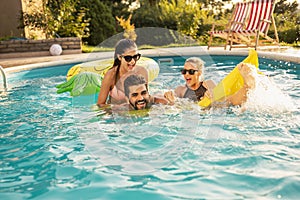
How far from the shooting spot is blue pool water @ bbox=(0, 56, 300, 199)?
223 cm

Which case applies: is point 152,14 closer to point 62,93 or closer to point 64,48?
point 64,48

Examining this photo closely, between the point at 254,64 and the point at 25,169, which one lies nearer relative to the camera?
the point at 25,169

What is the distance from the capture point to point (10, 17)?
37.1ft

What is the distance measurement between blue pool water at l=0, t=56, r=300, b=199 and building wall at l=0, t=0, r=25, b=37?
740cm

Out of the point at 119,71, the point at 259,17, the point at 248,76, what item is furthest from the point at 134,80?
the point at 259,17

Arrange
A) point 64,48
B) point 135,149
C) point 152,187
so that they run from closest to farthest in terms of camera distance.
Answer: point 152,187, point 135,149, point 64,48

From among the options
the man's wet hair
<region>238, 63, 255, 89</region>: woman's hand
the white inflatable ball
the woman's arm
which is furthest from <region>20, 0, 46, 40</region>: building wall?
<region>238, 63, 255, 89</region>: woman's hand

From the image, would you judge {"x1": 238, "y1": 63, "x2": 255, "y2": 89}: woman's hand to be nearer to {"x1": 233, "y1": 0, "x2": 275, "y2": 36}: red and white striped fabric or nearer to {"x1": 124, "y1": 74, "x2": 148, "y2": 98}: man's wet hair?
{"x1": 124, "y1": 74, "x2": 148, "y2": 98}: man's wet hair

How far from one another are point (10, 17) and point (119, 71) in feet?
28.4

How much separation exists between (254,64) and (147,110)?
4.29ft

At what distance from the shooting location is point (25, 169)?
263 cm

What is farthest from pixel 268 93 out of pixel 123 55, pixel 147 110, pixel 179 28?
pixel 179 28

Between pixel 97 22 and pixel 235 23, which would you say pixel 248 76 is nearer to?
pixel 235 23

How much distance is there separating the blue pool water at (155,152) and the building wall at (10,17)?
7403 millimetres
